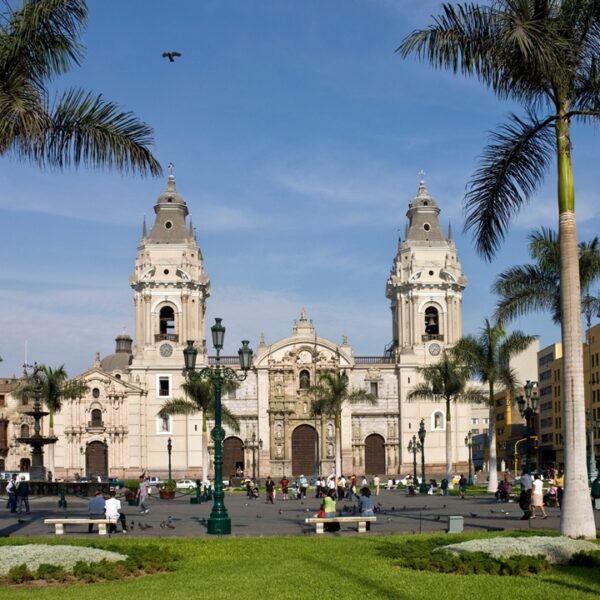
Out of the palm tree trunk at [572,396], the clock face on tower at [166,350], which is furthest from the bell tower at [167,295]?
the palm tree trunk at [572,396]

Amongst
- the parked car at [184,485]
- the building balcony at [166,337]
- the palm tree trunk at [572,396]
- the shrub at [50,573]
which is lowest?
the parked car at [184,485]

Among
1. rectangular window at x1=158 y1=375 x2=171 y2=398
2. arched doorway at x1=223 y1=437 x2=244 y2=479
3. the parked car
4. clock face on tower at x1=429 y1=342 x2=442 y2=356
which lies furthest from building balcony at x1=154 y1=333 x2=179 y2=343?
clock face on tower at x1=429 y1=342 x2=442 y2=356

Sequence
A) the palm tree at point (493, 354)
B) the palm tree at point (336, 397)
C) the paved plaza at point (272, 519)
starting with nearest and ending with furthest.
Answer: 1. the paved plaza at point (272, 519)
2. the palm tree at point (493, 354)
3. the palm tree at point (336, 397)

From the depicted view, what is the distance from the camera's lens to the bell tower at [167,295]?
80875 mm

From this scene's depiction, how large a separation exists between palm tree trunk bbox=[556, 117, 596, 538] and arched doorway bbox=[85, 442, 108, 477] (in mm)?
64400

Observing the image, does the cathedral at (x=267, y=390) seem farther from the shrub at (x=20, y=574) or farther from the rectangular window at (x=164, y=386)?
the shrub at (x=20, y=574)

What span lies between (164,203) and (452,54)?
66.2 metres

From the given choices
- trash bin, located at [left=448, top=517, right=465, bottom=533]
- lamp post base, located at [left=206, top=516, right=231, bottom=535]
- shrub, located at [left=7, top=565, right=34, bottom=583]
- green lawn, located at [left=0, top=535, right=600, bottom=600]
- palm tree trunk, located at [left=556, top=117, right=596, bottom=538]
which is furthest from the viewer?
lamp post base, located at [left=206, top=516, right=231, bottom=535]

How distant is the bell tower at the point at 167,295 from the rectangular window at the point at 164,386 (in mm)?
1101

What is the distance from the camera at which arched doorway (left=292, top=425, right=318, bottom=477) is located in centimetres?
8238

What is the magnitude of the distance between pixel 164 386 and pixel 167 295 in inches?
272

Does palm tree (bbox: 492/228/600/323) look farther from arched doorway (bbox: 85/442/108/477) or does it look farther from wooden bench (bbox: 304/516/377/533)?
arched doorway (bbox: 85/442/108/477)

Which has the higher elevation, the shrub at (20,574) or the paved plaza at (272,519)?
the shrub at (20,574)

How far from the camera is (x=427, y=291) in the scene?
81.8 m
